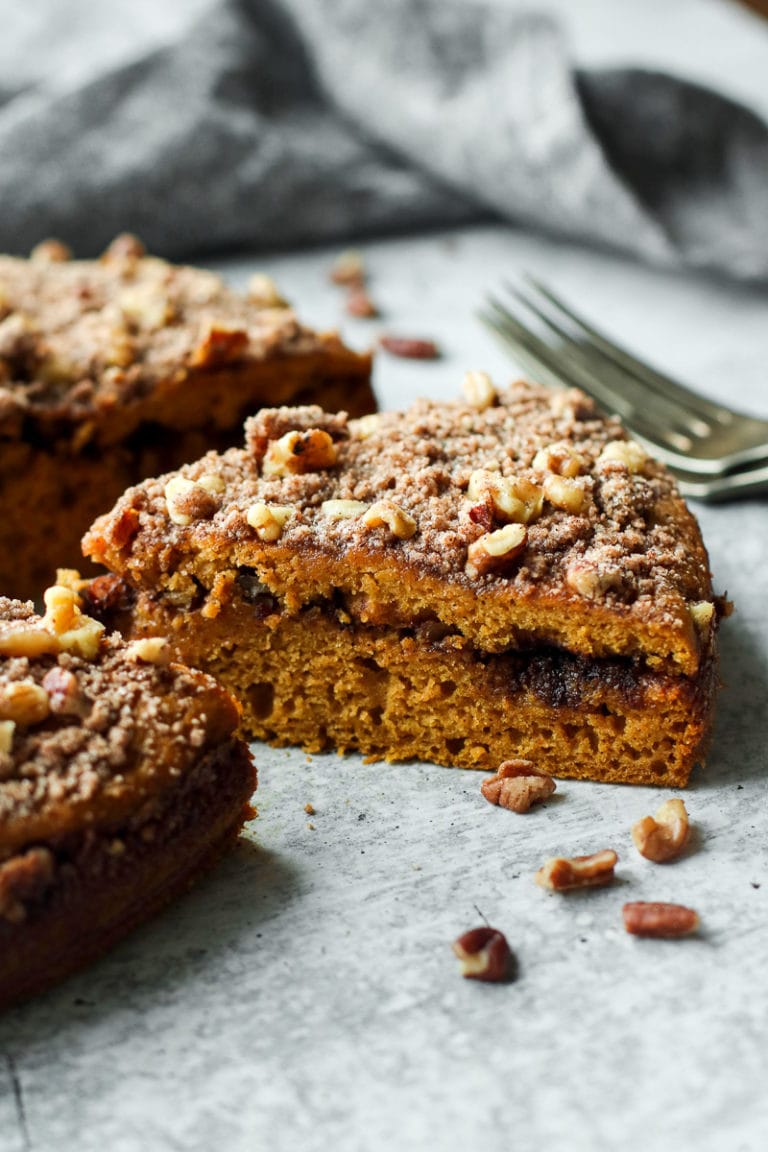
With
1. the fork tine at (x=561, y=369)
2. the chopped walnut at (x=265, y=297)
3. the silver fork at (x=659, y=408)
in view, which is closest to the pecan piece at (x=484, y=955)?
the silver fork at (x=659, y=408)

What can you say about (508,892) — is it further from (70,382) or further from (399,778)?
(70,382)

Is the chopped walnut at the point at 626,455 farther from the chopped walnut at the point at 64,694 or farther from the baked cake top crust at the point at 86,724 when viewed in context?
the chopped walnut at the point at 64,694

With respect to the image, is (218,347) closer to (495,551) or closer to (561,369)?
(561,369)

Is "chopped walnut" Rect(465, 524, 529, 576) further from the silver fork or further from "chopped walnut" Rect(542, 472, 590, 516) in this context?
the silver fork

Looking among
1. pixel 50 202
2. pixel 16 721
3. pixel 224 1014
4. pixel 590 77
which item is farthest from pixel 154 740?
pixel 590 77

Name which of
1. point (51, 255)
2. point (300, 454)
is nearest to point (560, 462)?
point (300, 454)

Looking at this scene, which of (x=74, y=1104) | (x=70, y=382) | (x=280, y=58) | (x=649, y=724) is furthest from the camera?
(x=280, y=58)
